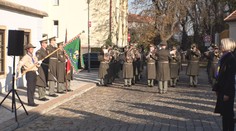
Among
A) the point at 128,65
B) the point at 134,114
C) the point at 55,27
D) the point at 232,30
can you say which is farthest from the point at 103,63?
the point at 55,27

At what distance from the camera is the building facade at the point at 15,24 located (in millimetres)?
16062

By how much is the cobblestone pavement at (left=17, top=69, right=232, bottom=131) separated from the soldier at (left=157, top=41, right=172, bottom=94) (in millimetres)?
551

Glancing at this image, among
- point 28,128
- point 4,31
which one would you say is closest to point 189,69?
point 4,31

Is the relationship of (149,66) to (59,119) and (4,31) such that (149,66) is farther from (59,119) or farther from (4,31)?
(59,119)

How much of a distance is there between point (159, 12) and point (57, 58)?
2352 cm

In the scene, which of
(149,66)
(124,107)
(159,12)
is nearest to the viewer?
(124,107)

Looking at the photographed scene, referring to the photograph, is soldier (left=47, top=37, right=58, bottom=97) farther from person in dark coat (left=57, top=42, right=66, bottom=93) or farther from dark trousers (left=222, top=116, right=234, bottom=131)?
dark trousers (left=222, top=116, right=234, bottom=131)

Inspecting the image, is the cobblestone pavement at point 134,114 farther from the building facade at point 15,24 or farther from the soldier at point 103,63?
the soldier at point 103,63

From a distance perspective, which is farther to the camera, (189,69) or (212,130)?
(189,69)

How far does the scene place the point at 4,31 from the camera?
52.9 ft

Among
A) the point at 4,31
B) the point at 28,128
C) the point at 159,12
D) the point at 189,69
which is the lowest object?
the point at 28,128

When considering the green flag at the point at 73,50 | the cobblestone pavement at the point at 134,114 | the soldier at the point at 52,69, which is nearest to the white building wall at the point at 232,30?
the cobblestone pavement at the point at 134,114

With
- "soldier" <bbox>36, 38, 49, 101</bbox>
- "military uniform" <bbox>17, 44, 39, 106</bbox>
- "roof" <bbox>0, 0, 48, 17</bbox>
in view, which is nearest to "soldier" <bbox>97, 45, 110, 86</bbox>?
"roof" <bbox>0, 0, 48, 17</bbox>

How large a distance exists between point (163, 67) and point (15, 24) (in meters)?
6.34
